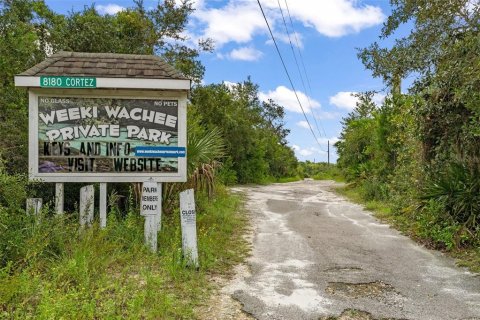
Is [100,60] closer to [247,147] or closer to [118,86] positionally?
[118,86]

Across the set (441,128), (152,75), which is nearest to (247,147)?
(441,128)

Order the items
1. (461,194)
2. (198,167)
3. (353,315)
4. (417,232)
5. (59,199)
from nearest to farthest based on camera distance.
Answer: (353,315) < (59,199) < (461,194) < (417,232) < (198,167)

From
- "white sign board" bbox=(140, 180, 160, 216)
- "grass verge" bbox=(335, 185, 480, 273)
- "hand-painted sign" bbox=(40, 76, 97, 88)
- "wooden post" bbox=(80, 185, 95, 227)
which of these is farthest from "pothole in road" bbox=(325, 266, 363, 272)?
"hand-painted sign" bbox=(40, 76, 97, 88)

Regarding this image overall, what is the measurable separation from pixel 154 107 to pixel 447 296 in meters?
5.05

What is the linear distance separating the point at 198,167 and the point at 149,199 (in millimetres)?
3228

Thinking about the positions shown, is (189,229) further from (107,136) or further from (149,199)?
(107,136)

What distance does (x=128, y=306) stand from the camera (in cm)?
391

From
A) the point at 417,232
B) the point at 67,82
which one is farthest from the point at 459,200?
the point at 67,82

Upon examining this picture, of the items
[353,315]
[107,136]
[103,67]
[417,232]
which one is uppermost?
[103,67]

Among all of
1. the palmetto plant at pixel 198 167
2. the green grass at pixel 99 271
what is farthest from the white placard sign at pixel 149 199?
the palmetto plant at pixel 198 167

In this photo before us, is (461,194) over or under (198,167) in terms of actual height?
under

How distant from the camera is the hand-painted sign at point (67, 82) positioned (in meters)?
6.20

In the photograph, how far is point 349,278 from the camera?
214 inches

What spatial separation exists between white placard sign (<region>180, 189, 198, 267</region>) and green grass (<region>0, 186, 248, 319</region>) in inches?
5.6
